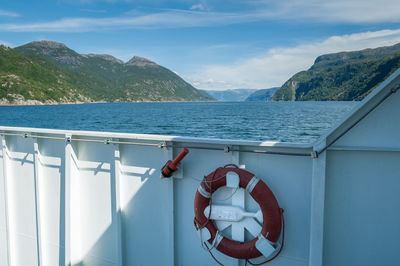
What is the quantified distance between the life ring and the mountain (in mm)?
97765

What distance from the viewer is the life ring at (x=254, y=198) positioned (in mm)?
2188

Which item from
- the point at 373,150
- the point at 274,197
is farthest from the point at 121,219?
the point at 373,150

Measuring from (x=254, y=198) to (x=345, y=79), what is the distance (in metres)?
142

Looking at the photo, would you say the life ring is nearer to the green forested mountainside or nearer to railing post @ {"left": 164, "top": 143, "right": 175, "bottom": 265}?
railing post @ {"left": 164, "top": 143, "right": 175, "bottom": 265}

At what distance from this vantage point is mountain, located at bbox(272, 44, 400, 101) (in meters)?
97.9

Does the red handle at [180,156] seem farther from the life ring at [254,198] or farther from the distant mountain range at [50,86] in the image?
the distant mountain range at [50,86]

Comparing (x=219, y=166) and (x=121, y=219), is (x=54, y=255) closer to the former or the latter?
(x=121, y=219)

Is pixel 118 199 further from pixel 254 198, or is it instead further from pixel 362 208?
pixel 362 208

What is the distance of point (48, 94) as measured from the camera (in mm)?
113250

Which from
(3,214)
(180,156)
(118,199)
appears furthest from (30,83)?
(180,156)

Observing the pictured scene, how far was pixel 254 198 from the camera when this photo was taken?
7.31ft

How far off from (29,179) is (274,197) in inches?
123

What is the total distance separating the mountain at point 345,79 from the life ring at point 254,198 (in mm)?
97765

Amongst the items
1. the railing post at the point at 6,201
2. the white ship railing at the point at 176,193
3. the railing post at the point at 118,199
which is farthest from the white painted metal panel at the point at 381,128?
the railing post at the point at 6,201
